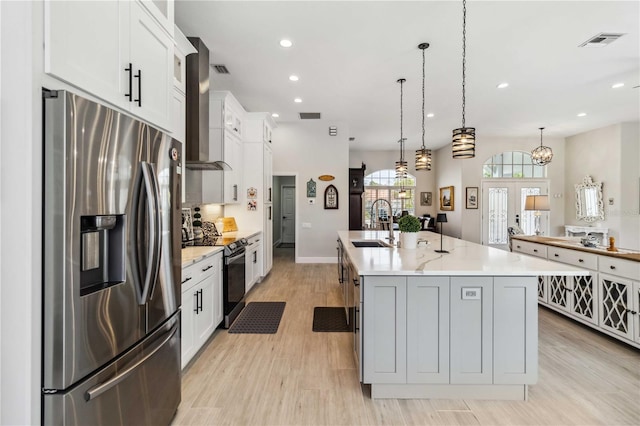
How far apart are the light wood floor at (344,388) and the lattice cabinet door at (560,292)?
1.06 ft

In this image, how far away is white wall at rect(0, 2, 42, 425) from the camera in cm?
101

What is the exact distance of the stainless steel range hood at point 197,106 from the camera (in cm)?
323

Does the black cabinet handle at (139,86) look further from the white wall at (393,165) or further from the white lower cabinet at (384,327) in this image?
the white wall at (393,165)

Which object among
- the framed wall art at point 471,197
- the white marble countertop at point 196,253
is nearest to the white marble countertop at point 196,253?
the white marble countertop at point 196,253

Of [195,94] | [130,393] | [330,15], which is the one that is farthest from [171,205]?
[330,15]

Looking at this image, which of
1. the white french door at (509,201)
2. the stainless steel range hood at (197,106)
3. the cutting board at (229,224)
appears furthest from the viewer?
the white french door at (509,201)

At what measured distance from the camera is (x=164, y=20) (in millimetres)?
1784

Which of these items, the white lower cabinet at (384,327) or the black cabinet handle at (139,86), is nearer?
the black cabinet handle at (139,86)

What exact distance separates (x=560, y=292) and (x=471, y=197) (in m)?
5.19

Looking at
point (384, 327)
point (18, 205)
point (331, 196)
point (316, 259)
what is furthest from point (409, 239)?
point (316, 259)

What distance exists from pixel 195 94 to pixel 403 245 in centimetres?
272

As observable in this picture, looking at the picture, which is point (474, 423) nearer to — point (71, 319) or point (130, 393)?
point (130, 393)

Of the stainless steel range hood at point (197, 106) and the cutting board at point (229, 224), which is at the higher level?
the stainless steel range hood at point (197, 106)

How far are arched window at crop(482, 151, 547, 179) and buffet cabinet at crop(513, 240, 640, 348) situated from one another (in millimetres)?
5314
